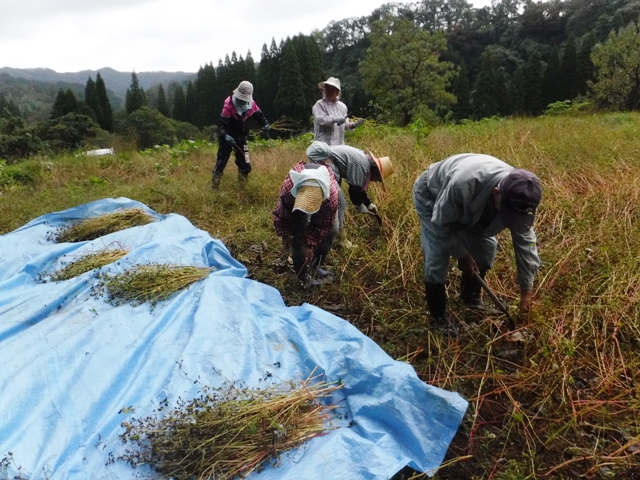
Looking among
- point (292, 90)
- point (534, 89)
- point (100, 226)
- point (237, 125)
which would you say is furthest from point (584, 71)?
point (100, 226)

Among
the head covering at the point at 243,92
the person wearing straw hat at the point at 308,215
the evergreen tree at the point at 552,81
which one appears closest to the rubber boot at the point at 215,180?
the head covering at the point at 243,92

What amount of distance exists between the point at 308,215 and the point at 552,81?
23996 mm

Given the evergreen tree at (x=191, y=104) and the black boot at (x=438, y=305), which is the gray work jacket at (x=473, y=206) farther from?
the evergreen tree at (x=191, y=104)

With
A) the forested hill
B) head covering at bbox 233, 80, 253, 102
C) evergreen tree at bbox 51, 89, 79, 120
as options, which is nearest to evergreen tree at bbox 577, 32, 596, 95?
head covering at bbox 233, 80, 253, 102

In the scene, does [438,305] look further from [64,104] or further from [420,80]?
[64,104]

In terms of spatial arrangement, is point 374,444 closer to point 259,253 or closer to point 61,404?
point 61,404

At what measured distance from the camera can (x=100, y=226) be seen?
406 cm

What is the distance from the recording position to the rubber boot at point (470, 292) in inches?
107

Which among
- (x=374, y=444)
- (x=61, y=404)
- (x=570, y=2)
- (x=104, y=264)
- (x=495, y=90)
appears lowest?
(x=374, y=444)

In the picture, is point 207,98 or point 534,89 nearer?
point 534,89

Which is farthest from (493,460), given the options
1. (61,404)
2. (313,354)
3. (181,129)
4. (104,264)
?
(181,129)

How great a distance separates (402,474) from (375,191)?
3.00 meters

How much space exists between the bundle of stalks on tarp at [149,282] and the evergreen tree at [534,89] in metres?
22.9

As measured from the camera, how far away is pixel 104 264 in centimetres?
317
